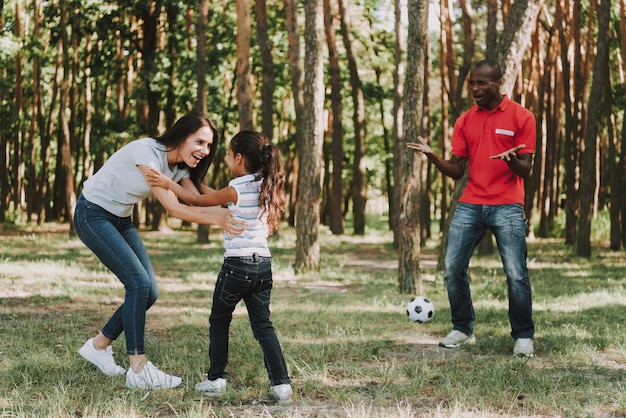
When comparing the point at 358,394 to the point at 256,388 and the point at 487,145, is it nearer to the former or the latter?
the point at 256,388

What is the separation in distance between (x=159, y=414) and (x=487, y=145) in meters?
3.52

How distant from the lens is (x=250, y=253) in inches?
191

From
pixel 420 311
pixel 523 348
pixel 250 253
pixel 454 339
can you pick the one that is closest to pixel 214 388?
pixel 250 253

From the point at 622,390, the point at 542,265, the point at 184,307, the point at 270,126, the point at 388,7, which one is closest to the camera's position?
the point at 622,390

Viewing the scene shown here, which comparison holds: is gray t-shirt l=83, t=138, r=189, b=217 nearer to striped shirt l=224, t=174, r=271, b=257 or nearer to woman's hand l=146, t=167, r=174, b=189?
woman's hand l=146, t=167, r=174, b=189

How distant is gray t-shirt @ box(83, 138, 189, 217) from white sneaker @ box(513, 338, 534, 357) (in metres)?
3.18

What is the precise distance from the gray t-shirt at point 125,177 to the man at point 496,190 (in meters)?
2.23

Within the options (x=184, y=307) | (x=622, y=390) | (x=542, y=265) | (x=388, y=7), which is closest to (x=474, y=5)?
(x=388, y=7)

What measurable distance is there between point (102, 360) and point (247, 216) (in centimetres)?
172

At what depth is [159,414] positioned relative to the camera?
14.9ft

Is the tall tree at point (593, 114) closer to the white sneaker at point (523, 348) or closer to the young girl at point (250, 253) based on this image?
the white sneaker at point (523, 348)

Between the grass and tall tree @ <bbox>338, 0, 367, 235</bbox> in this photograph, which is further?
tall tree @ <bbox>338, 0, 367, 235</bbox>

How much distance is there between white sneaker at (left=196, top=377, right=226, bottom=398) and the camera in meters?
4.95

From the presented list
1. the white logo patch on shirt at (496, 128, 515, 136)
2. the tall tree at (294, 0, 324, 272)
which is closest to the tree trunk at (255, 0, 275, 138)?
the tall tree at (294, 0, 324, 272)
